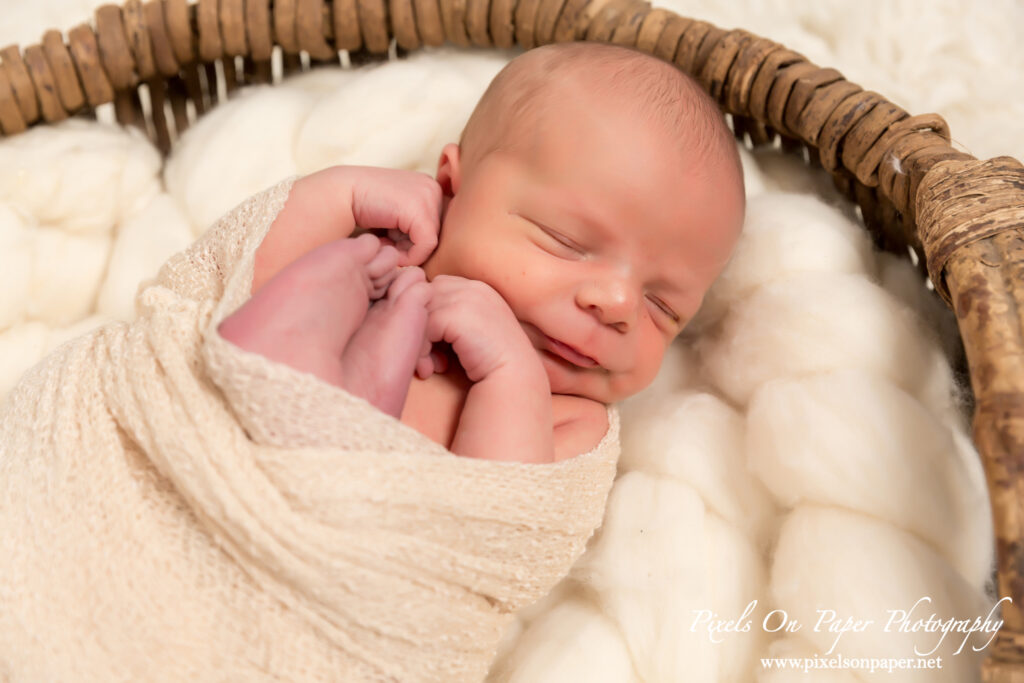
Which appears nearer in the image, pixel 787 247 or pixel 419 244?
pixel 419 244

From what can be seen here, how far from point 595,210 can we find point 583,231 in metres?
0.03

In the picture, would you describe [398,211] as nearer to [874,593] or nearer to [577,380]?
[577,380]

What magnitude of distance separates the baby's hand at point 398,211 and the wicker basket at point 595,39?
0.44 meters

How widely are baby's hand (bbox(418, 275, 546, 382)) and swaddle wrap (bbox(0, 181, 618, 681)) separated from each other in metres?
0.12

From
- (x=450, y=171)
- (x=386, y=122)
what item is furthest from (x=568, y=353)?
(x=386, y=122)

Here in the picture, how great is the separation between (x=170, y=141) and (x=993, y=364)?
120cm

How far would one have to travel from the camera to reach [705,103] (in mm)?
987

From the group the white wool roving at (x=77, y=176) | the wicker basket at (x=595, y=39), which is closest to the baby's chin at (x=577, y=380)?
the wicker basket at (x=595, y=39)

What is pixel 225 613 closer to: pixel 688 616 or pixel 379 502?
pixel 379 502

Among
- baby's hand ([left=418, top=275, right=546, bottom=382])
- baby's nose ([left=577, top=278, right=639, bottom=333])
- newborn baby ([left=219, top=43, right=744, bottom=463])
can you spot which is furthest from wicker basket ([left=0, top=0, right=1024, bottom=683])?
baby's hand ([left=418, top=275, right=546, bottom=382])

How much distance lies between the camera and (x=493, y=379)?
814 millimetres

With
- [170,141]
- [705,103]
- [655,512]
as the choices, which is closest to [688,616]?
[655,512]

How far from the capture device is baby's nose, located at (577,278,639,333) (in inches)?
34.1

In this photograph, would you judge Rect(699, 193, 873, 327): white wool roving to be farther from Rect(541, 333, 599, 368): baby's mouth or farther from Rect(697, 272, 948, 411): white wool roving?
Rect(541, 333, 599, 368): baby's mouth
